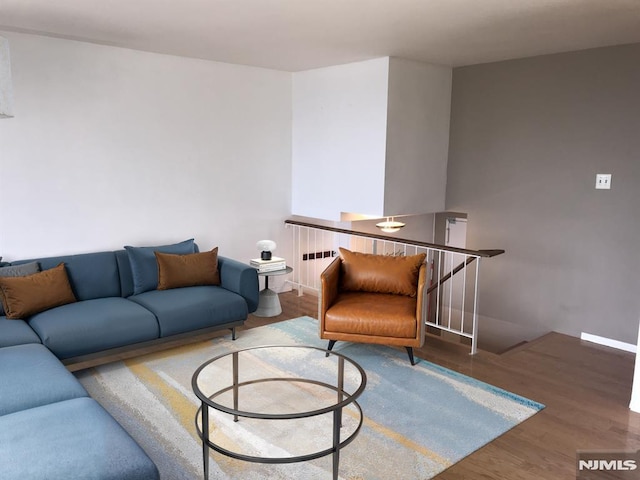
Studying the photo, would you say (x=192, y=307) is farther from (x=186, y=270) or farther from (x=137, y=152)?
(x=137, y=152)

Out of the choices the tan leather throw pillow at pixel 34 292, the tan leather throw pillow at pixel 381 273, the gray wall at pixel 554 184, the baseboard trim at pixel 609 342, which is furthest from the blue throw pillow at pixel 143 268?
the baseboard trim at pixel 609 342

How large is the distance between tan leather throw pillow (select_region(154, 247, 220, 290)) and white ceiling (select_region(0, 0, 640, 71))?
70.4 inches

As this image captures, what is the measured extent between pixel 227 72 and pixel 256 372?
3.14 m

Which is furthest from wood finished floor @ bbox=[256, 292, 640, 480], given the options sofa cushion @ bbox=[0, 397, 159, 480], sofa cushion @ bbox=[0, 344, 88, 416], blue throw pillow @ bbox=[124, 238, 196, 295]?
sofa cushion @ bbox=[0, 344, 88, 416]

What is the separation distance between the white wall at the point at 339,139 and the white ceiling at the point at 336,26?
0.34 metres

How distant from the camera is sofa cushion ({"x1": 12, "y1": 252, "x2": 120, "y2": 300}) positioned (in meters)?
4.08

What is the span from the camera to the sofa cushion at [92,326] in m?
3.41

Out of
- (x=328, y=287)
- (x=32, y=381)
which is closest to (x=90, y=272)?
(x=32, y=381)

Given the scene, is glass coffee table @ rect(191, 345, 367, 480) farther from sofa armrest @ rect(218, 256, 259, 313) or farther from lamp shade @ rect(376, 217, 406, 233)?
lamp shade @ rect(376, 217, 406, 233)

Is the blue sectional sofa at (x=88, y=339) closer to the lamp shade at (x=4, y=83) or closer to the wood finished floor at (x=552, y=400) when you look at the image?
the wood finished floor at (x=552, y=400)

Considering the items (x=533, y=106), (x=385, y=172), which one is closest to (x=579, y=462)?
(x=385, y=172)

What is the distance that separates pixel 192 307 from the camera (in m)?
4.03

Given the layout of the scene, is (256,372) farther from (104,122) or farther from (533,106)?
(533,106)
